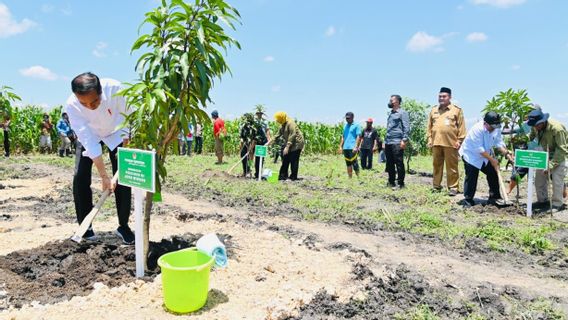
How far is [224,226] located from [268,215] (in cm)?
142

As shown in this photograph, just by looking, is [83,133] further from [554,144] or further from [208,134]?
[208,134]

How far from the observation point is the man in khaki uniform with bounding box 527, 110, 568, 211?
6.84m

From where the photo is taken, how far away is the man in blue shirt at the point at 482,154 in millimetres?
7324

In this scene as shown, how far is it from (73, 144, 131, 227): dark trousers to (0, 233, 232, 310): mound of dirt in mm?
322

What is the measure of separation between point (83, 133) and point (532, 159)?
6281 mm

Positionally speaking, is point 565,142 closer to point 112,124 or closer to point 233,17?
point 233,17

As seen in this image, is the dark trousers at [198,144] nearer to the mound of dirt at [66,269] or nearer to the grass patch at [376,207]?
the grass patch at [376,207]

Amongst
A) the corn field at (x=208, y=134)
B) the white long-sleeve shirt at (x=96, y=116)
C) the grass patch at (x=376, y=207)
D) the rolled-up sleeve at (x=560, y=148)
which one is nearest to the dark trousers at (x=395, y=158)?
the grass patch at (x=376, y=207)

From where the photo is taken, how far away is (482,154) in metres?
7.32

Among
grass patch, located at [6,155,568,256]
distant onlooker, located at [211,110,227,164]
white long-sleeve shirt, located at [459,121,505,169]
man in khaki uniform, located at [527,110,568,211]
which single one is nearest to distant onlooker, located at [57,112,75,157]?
grass patch, located at [6,155,568,256]

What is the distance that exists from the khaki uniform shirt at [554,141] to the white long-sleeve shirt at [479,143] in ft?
2.17

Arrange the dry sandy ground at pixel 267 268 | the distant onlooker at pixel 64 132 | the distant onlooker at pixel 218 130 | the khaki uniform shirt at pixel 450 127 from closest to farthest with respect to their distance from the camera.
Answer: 1. the dry sandy ground at pixel 267 268
2. the khaki uniform shirt at pixel 450 127
3. the distant onlooker at pixel 218 130
4. the distant onlooker at pixel 64 132

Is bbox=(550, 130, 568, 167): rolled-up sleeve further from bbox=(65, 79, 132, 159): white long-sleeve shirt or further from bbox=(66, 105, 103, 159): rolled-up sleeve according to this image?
bbox=(66, 105, 103, 159): rolled-up sleeve

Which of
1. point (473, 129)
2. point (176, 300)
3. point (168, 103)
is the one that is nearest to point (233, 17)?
point (168, 103)
